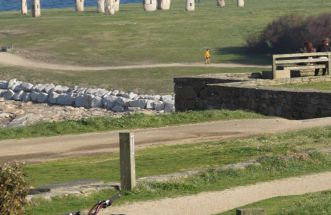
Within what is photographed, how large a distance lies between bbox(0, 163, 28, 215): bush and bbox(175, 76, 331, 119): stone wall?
1587cm

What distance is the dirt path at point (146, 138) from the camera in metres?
24.2

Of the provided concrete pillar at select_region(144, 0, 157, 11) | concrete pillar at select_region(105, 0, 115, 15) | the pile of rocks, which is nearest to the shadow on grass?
the pile of rocks

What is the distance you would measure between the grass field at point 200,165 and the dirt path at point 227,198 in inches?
13.2

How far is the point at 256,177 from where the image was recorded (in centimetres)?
2006

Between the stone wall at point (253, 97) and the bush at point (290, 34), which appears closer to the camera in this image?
the stone wall at point (253, 97)

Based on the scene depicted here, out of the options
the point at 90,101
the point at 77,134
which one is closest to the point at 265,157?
the point at 77,134

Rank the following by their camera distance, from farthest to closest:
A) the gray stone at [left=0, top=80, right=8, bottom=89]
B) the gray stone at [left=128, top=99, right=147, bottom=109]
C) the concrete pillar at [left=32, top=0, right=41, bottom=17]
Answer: the concrete pillar at [left=32, top=0, right=41, bottom=17] → the gray stone at [left=0, top=80, right=8, bottom=89] → the gray stone at [left=128, top=99, right=147, bottom=109]

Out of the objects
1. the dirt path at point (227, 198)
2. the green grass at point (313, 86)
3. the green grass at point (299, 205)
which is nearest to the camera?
the green grass at point (299, 205)

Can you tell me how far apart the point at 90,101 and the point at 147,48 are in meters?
16.4

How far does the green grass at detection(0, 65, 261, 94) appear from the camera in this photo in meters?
51.6

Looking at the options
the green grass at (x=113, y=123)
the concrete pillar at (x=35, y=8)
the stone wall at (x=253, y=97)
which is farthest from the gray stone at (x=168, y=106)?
the concrete pillar at (x=35, y=8)

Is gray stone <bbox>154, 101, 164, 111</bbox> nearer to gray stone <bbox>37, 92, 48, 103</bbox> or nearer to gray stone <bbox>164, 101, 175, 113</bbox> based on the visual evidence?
gray stone <bbox>164, 101, 175, 113</bbox>

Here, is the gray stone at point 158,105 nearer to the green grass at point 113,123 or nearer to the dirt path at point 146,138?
the green grass at point 113,123

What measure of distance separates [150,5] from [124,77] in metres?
40.2
